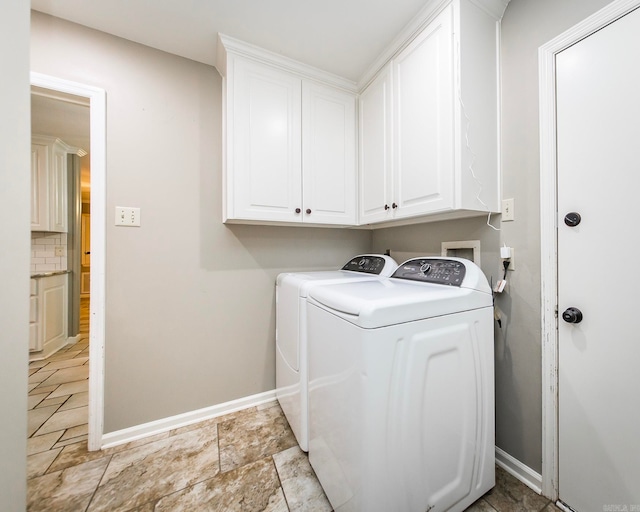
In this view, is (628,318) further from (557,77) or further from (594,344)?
(557,77)

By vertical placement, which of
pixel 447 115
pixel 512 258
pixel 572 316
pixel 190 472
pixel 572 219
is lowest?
pixel 190 472

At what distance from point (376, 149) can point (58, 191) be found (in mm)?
3702

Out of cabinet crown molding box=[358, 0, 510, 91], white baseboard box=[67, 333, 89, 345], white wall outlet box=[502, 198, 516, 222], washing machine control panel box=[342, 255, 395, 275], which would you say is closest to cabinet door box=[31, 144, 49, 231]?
white baseboard box=[67, 333, 89, 345]

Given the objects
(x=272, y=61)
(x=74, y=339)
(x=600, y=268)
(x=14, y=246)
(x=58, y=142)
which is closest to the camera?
(x=14, y=246)

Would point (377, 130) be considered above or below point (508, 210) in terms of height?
above

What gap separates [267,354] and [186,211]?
1.16 meters

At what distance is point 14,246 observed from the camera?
22.4 inches

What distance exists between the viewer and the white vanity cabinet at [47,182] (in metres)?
2.74

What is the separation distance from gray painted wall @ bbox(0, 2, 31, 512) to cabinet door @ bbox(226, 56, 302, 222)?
0.91m

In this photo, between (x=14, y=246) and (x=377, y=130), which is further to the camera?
(x=377, y=130)

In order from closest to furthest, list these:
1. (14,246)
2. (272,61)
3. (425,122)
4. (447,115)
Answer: (14,246)
(447,115)
(425,122)
(272,61)

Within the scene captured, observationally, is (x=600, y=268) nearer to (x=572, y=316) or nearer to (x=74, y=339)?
(x=572, y=316)

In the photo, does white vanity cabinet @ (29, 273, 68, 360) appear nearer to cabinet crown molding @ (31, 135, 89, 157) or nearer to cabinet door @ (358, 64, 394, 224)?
cabinet crown molding @ (31, 135, 89, 157)

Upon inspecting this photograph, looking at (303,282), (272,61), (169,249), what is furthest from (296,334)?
(272,61)
